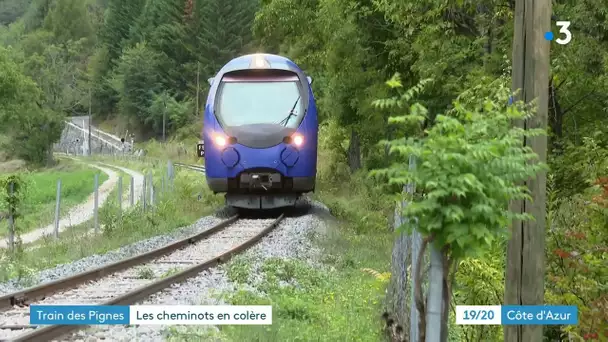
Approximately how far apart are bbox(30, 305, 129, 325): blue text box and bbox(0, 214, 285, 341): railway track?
10cm

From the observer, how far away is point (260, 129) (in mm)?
15297

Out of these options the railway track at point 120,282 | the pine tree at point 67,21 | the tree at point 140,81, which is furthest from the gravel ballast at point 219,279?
the pine tree at point 67,21

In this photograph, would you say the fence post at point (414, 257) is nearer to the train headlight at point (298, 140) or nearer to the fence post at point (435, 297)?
the fence post at point (435, 297)

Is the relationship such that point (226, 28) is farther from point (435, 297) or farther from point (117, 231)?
point (435, 297)

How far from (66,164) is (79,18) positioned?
49.2 m

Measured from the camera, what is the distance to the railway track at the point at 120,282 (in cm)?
642

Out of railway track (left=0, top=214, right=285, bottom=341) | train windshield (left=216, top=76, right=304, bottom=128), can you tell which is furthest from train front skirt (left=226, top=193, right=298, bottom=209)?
railway track (left=0, top=214, right=285, bottom=341)

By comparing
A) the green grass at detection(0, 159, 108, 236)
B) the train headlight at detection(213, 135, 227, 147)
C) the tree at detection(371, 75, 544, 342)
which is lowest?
the green grass at detection(0, 159, 108, 236)

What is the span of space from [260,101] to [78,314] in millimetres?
9992

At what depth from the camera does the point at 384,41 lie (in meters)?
17.9

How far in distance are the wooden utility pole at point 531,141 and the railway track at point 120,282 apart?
3.63 metres

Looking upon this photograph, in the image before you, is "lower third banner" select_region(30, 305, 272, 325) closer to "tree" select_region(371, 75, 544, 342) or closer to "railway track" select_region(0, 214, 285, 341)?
"railway track" select_region(0, 214, 285, 341)

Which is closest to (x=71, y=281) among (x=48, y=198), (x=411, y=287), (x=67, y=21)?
(x=411, y=287)

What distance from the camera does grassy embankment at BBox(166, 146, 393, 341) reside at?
6117 millimetres
